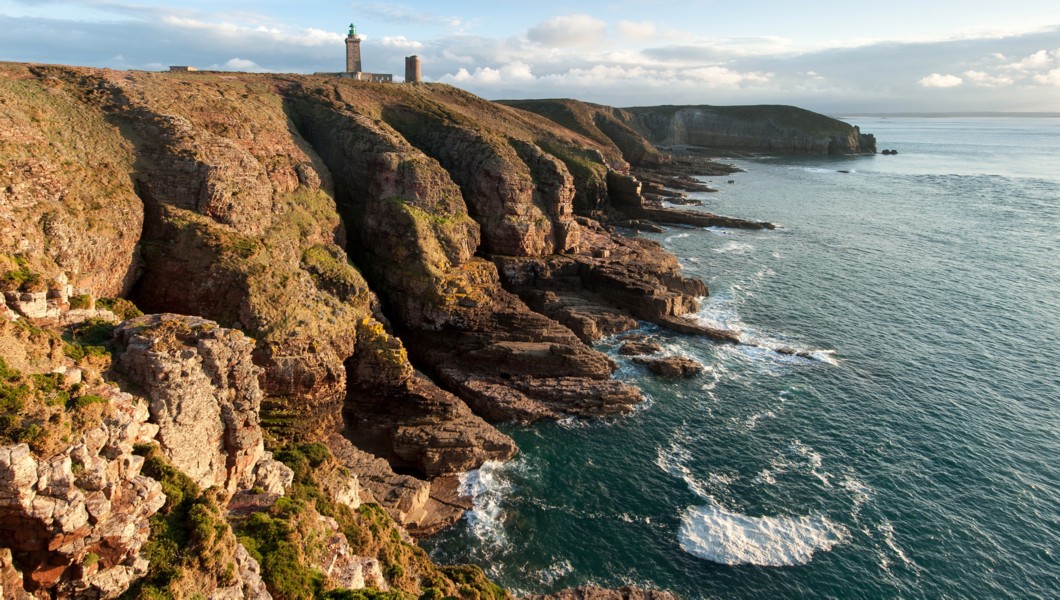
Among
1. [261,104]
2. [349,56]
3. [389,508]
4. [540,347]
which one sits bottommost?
[389,508]

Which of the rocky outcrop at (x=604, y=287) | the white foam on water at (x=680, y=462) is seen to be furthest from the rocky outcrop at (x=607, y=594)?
the rocky outcrop at (x=604, y=287)

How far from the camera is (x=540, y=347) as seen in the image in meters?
56.2

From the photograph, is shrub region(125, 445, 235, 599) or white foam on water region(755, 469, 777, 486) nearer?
shrub region(125, 445, 235, 599)

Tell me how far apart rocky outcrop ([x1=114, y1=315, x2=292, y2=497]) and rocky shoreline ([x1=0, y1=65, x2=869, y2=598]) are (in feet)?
0.38

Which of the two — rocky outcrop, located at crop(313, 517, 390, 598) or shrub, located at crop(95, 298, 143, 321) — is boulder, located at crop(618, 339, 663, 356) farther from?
shrub, located at crop(95, 298, 143, 321)

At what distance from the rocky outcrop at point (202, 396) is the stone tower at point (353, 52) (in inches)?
3469

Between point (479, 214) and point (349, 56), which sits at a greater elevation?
point (349, 56)

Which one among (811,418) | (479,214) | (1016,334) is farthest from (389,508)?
(1016,334)

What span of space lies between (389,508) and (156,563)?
18.4m

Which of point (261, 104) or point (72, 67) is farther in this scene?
point (261, 104)

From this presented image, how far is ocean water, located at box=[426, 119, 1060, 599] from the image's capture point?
1416 inches

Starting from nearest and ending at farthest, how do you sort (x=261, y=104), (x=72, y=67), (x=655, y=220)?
(x=72, y=67), (x=261, y=104), (x=655, y=220)

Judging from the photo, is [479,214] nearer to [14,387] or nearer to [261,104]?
[261,104]

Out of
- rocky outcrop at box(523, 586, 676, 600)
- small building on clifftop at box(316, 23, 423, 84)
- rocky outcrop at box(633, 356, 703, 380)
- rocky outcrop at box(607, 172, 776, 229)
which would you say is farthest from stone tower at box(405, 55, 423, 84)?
rocky outcrop at box(523, 586, 676, 600)
